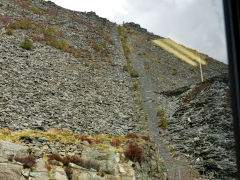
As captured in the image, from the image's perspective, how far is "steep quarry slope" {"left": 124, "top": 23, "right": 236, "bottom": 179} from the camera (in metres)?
2.65

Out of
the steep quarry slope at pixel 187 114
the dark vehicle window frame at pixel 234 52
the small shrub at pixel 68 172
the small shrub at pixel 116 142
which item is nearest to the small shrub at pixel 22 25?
the steep quarry slope at pixel 187 114

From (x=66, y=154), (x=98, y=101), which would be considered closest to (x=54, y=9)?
(x=98, y=101)

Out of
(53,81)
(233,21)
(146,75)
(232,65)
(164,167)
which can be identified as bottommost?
(164,167)

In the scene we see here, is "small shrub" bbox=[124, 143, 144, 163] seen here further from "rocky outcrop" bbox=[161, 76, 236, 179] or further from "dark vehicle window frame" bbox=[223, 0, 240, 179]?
"dark vehicle window frame" bbox=[223, 0, 240, 179]

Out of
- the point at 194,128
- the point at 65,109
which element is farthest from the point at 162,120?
the point at 65,109

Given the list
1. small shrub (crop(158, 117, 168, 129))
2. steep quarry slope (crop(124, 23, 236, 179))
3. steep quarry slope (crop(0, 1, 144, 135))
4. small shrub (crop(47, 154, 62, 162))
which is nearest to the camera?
steep quarry slope (crop(124, 23, 236, 179))

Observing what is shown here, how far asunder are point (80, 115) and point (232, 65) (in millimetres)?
19090

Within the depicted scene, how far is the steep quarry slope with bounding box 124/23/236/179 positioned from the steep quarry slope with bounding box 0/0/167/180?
175 centimetres

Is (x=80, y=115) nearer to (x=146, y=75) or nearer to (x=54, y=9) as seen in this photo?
(x=146, y=75)

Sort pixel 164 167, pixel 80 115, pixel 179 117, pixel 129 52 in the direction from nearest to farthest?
pixel 164 167
pixel 80 115
pixel 179 117
pixel 129 52

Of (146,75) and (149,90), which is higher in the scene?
(146,75)

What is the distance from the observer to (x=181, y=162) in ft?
55.9

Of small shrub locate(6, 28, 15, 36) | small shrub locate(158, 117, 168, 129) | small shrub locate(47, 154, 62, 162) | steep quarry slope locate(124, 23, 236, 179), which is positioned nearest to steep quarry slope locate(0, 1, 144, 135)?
small shrub locate(6, 28, 15, 36)

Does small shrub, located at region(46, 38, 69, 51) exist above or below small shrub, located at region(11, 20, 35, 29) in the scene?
below
